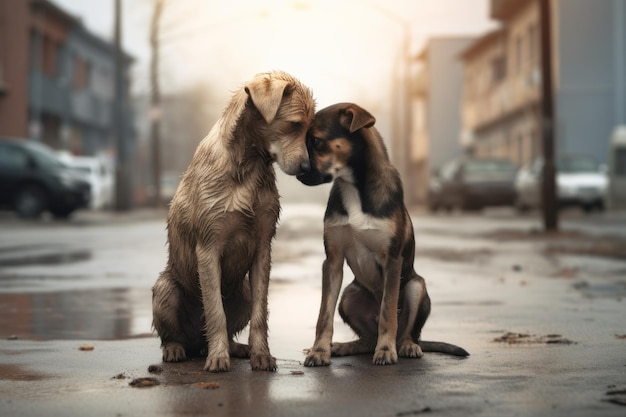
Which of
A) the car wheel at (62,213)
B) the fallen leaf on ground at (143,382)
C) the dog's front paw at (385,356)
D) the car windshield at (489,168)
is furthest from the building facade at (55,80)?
the fallen leaf on ground at (143,382)

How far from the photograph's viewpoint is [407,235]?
20.5ft

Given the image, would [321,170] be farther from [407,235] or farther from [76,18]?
[76,18]

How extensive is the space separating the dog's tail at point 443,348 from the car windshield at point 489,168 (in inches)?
1233

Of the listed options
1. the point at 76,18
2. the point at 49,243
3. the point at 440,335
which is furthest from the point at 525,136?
the point at 440,335

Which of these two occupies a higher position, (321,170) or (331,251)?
(321,170)

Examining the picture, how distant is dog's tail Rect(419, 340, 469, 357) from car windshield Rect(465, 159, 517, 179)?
31316mm

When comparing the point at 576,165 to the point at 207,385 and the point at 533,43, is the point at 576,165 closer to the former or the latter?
the point at 533,43

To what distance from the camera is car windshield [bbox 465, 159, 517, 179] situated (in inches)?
1486

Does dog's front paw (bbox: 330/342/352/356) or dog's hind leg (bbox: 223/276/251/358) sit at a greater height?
dog's hind leg (bbox: 223/276/251/358)

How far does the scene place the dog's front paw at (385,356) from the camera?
19.9 ft

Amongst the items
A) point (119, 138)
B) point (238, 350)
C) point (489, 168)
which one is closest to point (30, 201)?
point (119, 138)

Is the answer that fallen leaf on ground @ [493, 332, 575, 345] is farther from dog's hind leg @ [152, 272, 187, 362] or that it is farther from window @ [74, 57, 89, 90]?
window @ [74, 57, 89, 90]

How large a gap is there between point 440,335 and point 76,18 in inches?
2079

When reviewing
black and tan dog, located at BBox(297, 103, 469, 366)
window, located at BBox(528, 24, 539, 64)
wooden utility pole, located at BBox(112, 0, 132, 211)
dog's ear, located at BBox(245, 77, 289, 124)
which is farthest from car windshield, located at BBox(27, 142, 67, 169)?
dog's ear, located at BBox(245, 77, 289, 124)
